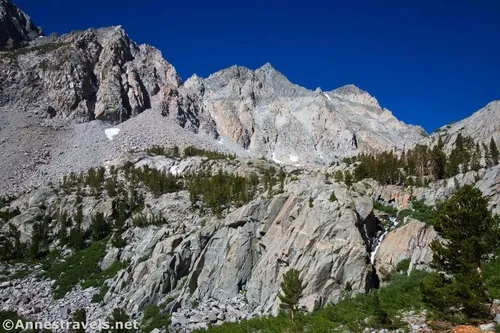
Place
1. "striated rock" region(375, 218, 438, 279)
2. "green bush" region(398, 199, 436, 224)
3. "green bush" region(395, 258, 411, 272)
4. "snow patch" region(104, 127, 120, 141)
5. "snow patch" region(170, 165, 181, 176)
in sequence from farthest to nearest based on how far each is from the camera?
"snow patch" region(104, 127, 120, 141), "snow patch" region(170, 165, 181, 176), "green bush" region(398, 199, 436, 224), "green bush" region(395, 258, 411, 272), "striated rock" region(375, 218, 438, 279)

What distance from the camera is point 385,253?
39.1 m

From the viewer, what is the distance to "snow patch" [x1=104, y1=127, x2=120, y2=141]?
Result: 455ft

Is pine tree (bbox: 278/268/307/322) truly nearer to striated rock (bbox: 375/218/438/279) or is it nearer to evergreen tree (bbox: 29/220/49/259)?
striated rock (bbox: 375/218/438/279)

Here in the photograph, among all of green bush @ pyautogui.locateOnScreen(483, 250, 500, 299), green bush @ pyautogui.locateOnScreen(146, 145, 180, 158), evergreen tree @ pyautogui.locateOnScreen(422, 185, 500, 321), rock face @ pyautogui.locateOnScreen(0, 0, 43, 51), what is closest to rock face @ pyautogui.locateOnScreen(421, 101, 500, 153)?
green bush @ pyautogui.locateOnScreen(146, 145, 180, 158)

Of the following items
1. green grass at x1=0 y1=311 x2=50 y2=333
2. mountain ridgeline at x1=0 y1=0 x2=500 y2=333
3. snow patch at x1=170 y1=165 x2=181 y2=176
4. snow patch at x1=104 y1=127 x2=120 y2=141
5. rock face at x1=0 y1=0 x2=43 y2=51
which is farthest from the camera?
rock face at x1=0 y1=0 x2=43 y2=51

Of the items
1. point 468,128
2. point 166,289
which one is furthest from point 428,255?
point 468,128

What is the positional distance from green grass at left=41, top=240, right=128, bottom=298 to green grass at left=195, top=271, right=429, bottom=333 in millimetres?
24915

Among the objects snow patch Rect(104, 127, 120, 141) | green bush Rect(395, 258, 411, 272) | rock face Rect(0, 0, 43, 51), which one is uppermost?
rock face Rect(0, 0, 43, 51)

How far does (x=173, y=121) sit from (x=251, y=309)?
13744 centimetres

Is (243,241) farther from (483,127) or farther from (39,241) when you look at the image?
(483,127)

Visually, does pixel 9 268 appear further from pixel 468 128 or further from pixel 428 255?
pixel 468 128

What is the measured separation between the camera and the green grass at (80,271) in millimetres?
49656

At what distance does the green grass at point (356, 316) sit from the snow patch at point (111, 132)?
11896 cm

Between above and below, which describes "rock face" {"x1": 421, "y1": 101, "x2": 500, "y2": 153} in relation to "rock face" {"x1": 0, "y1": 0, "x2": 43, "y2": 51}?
below
